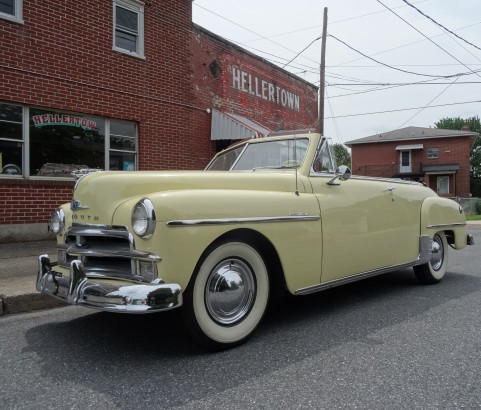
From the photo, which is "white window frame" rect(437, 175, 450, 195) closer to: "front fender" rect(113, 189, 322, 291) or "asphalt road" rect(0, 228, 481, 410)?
"asphalt road" rect(0, 228, 481, 410)

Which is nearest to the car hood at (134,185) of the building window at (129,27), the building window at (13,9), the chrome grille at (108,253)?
the chrome grille at (108,253)

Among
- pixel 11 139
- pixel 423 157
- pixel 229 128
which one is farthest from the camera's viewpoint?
pixel 423 157

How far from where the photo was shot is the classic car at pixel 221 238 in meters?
2.78

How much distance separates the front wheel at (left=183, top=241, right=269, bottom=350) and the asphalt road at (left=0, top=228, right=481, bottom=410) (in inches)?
6.1

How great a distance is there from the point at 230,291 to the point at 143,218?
0.84 meters

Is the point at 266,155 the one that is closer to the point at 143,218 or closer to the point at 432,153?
the point at 143,218

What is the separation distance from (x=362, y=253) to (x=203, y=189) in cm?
179

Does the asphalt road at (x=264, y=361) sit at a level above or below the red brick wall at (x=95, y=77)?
below

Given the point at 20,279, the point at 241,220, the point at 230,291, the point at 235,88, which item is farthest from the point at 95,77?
the point at 230,291

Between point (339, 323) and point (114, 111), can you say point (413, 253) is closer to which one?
point (339, 323)

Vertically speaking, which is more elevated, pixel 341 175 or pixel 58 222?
pixel 341 175

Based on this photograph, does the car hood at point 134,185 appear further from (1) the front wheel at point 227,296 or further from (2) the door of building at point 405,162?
(2) the door of building at point 405,162

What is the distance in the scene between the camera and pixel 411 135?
37.3 meters

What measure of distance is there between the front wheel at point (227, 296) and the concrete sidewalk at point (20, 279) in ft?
7.33
